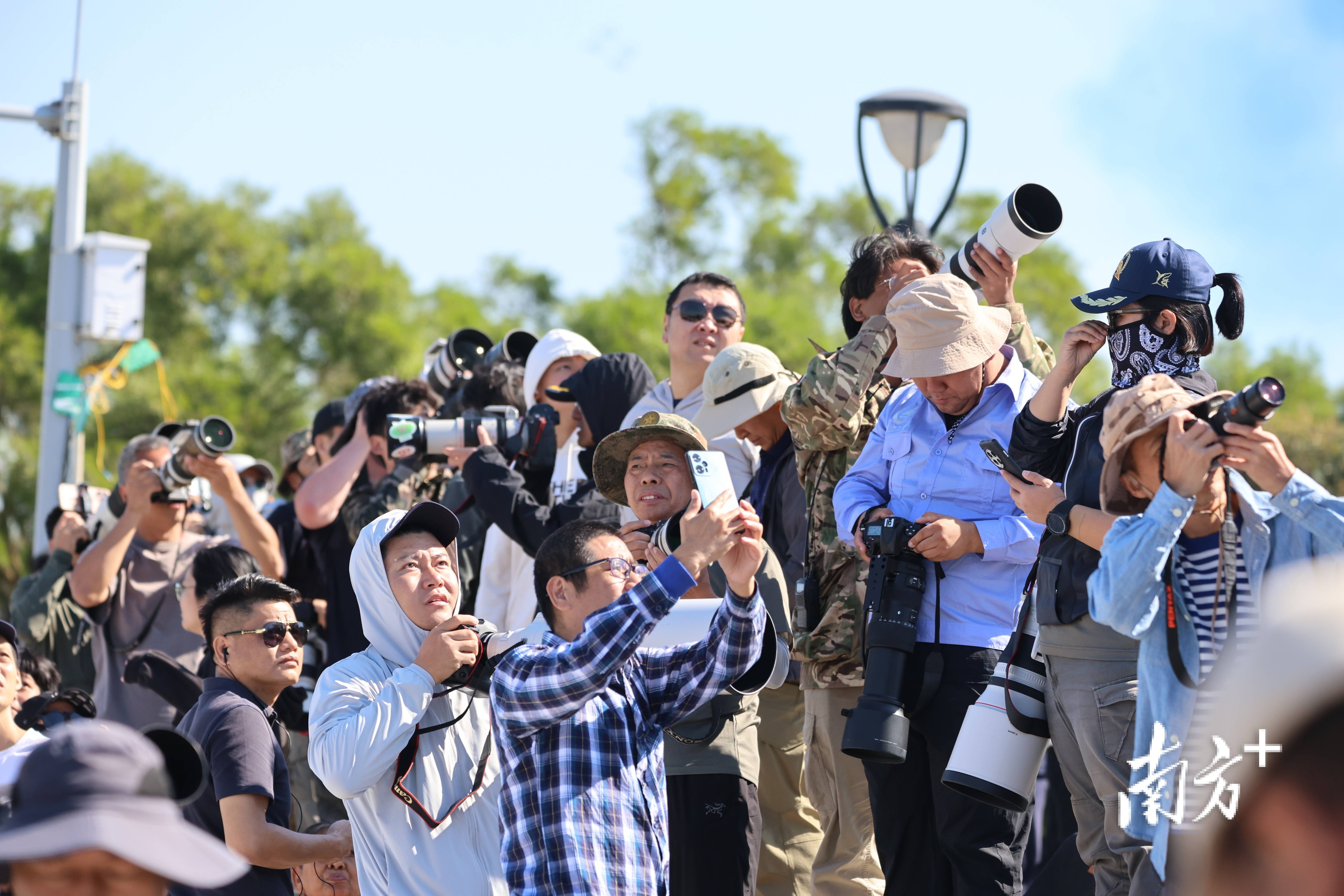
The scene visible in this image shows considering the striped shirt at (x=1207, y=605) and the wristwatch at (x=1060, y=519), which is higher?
the wristwatch at (x=1060, y=519)

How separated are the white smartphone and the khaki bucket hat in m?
0.80

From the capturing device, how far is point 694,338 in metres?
5.41

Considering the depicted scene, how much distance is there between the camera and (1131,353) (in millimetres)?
3436

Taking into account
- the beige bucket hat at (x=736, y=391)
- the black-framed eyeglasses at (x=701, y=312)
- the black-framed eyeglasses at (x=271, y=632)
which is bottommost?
the black-framed eyeglasses at (x=271, y=632)

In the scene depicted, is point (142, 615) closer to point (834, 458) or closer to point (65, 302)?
point (834, 458)

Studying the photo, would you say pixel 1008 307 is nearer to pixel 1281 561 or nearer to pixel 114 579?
pixel 1281 561

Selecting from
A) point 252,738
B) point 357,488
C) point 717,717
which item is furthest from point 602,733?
point 357,488

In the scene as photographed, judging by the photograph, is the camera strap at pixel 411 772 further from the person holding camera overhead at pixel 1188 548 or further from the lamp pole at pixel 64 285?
the lamp pole at pixel 64 285

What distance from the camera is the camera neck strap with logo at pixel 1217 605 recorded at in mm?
2762

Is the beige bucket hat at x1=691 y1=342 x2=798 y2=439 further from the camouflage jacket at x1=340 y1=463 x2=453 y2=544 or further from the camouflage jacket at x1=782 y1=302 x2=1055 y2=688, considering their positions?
the camouflage jacket at x1=340 y1=463 x2=453 y2=544

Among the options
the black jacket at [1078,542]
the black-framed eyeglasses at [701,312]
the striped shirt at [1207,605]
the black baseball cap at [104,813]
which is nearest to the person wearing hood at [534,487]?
the black-framed eyeglasses at [701,312]

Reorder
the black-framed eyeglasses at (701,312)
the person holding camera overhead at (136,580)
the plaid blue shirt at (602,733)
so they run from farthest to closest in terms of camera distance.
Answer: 1. the person holding camera overhead at (136,580)
2. the black-framed eyeglasses at (701,312)
3. the plaid blue shirt at (602,733)

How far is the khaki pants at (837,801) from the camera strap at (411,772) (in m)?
1.31

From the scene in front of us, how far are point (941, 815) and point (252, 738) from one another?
190 centimetres
